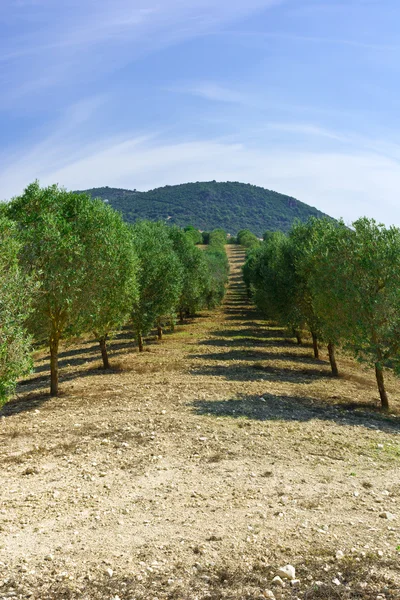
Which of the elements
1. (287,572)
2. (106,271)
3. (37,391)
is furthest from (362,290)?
(37,391)

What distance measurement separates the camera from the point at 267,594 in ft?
26.6

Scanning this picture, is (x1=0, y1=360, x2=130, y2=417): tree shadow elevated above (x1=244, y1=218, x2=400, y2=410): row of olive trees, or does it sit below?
below

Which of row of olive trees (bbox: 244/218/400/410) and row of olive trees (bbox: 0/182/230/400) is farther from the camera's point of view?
row of olive trees (bbox: 244/218/400/410)

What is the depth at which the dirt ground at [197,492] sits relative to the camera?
28.2 ft

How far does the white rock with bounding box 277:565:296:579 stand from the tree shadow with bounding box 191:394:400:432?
32.5ft

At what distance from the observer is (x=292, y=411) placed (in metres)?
20.3

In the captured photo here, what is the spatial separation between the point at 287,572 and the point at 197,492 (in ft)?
12.7

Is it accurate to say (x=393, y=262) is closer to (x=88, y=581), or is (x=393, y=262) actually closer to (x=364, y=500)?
(x=364, y=500)

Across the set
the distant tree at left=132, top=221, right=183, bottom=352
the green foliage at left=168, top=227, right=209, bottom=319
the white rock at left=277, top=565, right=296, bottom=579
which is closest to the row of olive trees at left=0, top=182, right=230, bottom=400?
the distant tree at left=132, top=221, right=183, bottom=352

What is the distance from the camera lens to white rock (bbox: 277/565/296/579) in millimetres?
8617

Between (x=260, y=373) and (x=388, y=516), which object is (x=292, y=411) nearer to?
(x=260, y=373)

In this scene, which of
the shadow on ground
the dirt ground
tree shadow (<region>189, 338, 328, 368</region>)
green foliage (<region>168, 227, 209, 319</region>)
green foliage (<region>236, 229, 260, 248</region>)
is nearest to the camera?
the dirt ground

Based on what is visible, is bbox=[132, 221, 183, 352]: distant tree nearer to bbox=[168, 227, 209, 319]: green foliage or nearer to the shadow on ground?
the shadow on ground

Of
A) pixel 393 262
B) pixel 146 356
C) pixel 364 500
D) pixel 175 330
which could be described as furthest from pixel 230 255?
pixel 364 500
